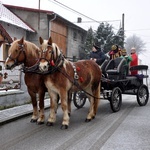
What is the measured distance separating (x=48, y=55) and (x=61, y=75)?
24.7 inches

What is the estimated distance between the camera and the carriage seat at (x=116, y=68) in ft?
28.7

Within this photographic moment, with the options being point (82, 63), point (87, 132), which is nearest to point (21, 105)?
point (82, 63)

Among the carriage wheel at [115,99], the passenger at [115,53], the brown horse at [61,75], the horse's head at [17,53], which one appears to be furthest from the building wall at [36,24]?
the horse's head at [17,53]

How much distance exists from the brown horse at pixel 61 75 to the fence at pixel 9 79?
2.52m

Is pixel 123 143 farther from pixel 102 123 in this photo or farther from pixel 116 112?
pixel 116 112

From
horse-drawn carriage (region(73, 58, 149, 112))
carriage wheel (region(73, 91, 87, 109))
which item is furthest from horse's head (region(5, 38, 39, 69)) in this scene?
carriage wheel (region(73, 91, 87, 109))

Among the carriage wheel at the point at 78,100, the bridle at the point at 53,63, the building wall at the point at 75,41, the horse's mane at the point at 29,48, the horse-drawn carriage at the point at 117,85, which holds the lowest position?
the carriage wheel at the point at 78,100

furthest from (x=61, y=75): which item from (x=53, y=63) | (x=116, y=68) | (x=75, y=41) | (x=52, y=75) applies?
(x=75, y=41)

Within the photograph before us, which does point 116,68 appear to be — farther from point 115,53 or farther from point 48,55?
point 48,55

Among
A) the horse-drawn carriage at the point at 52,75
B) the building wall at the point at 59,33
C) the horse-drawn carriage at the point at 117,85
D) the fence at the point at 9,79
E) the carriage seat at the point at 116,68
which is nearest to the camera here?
the horse-drawn carriage at the point at 52,75

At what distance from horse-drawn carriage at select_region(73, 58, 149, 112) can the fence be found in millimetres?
2000

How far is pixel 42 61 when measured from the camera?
18.0 ft

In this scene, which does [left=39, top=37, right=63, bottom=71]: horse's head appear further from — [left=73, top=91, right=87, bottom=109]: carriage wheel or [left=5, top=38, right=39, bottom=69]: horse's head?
[left=73, top=91, right=87, bottom=109]: carriage wheel

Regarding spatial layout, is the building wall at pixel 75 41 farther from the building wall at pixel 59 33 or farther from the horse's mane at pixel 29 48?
the horse's mane at pixel 29 48
